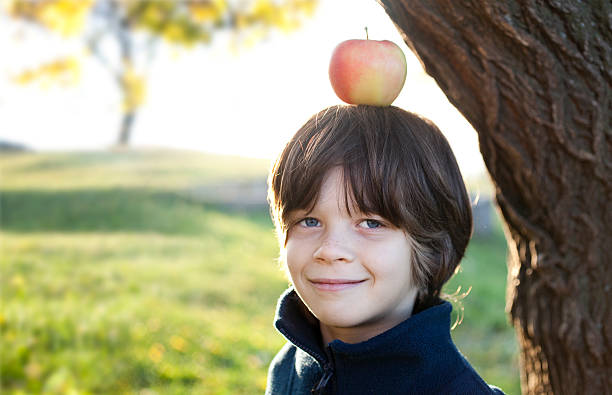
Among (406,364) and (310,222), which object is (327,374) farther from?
(310,222)

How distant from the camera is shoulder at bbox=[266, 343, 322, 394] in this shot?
6.28 feet

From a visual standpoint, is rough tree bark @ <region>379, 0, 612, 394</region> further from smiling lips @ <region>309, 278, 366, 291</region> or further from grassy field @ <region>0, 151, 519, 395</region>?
grassy field @ <region>0, 151, 519, 395</region>

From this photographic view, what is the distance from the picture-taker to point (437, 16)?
160 cm

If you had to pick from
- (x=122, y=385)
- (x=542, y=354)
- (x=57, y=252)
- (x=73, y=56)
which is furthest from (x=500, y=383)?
(x=73, y=56)

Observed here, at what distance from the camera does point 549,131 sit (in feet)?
5.31

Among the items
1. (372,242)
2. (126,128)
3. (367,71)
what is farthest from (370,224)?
(126,128)

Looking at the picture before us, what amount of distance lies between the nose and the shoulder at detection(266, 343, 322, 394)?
0.41m

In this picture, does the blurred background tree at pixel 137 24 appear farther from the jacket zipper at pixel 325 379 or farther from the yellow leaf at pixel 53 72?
the jacket zipper at pixel 325 379

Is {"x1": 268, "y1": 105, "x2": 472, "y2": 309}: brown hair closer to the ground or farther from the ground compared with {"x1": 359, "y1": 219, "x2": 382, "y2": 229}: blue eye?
farther from the ground

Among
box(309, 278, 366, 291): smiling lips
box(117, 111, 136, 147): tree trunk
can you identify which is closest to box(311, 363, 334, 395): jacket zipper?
box(309, 278, 366, 291): smiling lips

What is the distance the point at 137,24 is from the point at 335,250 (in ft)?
46.6

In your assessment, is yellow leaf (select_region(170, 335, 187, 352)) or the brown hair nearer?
the brown hair

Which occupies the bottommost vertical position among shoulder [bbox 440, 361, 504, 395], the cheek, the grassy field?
the grassy field

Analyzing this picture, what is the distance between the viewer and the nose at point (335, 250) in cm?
164
